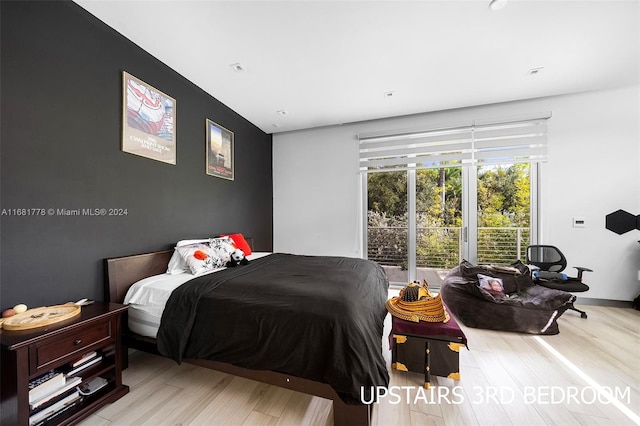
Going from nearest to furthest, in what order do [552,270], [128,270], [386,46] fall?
[128,270] → [386,46] → [552,270]

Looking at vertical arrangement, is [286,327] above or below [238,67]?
below

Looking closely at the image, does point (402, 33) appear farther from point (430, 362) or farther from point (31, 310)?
point (31, 310)

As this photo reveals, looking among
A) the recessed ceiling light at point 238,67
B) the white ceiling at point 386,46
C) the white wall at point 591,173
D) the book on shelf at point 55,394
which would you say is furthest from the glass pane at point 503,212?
the book on shelf at point 55,394

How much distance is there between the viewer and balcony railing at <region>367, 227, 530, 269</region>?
346 centimetres

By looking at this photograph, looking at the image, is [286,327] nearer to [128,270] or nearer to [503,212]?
[128,270]

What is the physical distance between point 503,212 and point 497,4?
8.99 ft

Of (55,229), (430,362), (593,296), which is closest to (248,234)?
(55,229)

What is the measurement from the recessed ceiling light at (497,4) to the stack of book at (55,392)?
3736 millimetres

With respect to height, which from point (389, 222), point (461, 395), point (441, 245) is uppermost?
point (389, 222)

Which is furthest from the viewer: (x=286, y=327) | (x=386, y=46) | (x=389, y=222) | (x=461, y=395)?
(x=389, y=222)

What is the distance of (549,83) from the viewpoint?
283 cm

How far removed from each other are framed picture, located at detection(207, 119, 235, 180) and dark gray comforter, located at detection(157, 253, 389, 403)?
1.75 m

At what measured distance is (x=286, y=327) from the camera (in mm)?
1407

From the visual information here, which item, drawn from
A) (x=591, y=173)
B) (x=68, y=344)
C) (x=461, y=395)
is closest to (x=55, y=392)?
(x=68, y=344)
